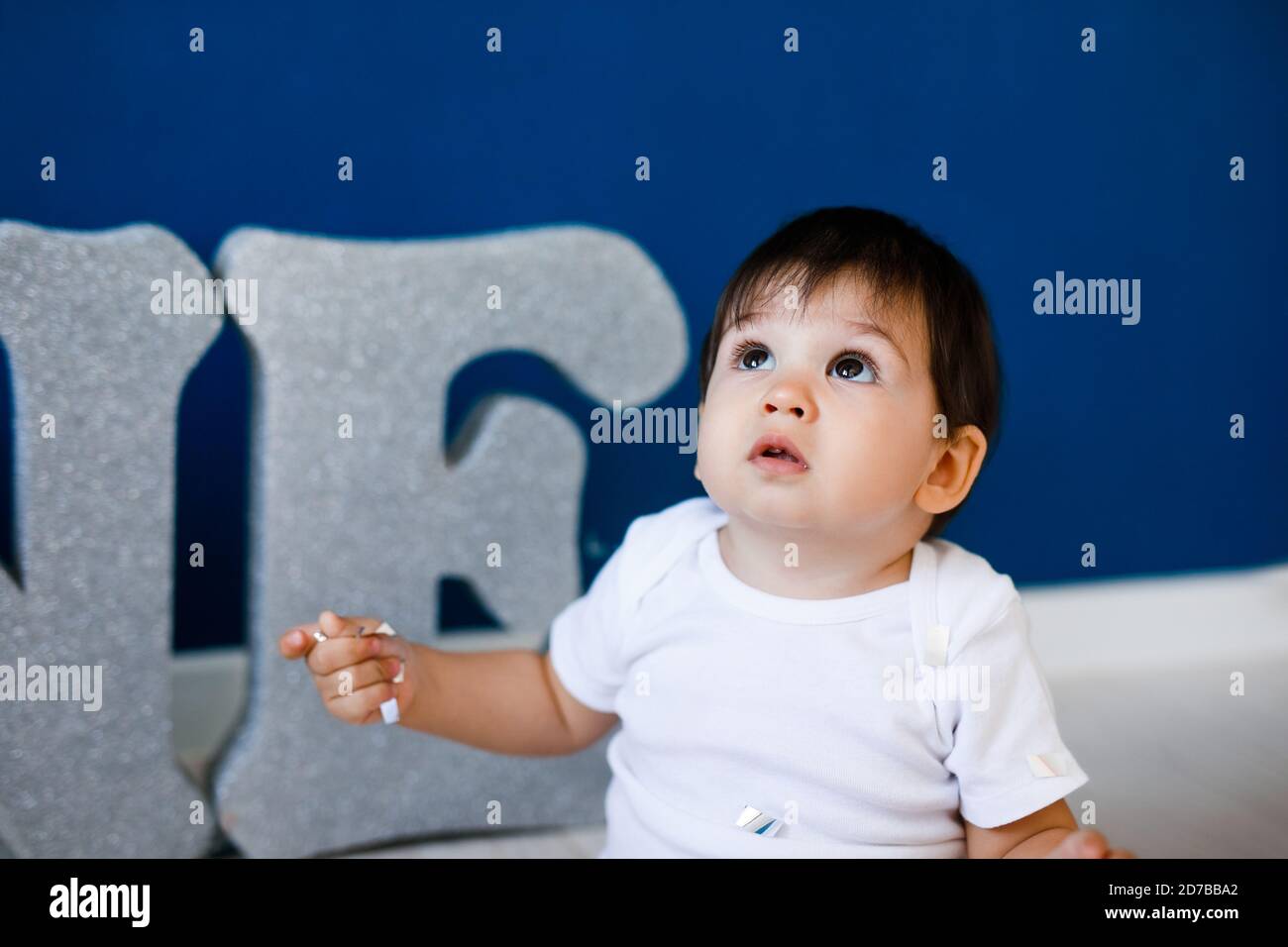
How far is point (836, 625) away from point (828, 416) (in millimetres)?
162

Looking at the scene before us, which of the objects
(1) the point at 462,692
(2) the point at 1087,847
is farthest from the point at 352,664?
(2) the point at 1087,847

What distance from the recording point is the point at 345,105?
1.35 meters

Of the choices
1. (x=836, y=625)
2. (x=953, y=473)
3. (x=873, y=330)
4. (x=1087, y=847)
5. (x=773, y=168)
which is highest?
(x=773, y=168)

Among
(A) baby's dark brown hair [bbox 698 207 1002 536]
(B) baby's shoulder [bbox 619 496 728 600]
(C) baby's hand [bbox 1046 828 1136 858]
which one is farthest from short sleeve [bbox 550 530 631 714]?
(C) baby's hand [bbox 1046 828 1136 858]

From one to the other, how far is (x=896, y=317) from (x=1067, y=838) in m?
0.37

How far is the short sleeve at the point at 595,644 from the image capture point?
99 cm

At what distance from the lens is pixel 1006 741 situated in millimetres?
853

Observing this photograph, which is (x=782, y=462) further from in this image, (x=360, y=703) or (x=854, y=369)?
(x=360, y=703)

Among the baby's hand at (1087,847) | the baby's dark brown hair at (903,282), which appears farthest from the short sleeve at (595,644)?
the baby's hand at (1087,847)

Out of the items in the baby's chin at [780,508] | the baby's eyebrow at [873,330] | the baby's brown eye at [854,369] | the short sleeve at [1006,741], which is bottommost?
the short sleeve at [1006,741]

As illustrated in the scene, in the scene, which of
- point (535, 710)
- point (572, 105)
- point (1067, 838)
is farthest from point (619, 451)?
point (1067, 838)

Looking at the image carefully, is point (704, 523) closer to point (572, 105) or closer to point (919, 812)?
point (919, 812)

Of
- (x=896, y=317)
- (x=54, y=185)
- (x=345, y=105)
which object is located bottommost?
(x=896, y=317)

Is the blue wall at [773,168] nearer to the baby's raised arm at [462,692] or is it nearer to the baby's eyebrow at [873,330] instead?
the baby's raised arm at [462,692]
